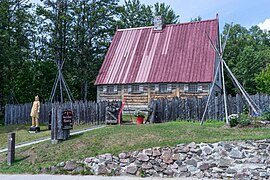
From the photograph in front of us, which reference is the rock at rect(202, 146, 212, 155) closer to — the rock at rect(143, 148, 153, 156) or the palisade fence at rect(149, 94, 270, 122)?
the rock at rect(143, 148, 153, 156)

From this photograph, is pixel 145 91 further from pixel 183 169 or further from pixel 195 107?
pixel 183 169

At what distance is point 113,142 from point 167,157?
2415 millimetres

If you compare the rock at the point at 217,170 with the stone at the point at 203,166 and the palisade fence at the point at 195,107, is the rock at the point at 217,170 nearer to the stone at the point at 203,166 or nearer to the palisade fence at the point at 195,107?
the stone at the point at 203,166

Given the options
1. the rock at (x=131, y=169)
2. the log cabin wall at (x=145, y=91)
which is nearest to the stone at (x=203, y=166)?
the rock at (x=131, y=169)

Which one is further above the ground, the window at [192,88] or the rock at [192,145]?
the window at [192,88]

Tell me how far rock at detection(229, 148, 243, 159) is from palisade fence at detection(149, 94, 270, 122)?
702 cm

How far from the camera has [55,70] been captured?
33.1 metres

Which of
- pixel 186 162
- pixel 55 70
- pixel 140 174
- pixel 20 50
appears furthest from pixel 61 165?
pixel 55 70

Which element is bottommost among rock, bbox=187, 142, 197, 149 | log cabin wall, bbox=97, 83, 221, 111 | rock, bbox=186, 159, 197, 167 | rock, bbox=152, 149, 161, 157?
rock, bbox=186, 159, 197, 167

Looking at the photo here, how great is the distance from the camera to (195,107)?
16172 mm

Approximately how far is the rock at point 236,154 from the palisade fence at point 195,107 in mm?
7022

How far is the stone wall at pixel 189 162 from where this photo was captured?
27.4 ft

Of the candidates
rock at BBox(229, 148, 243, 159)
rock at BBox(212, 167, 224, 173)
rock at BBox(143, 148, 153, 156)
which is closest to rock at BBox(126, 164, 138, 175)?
rock at BBox(143, 148, 153, 156)

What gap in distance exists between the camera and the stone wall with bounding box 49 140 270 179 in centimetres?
834
